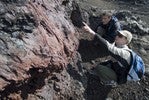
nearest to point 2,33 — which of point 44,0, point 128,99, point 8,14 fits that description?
point 8,14

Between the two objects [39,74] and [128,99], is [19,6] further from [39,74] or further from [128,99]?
[128,99]

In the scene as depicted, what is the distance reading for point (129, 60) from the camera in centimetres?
817

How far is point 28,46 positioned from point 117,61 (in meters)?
3.54

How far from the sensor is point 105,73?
889cm

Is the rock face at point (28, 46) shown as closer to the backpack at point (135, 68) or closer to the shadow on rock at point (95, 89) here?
the backpack at point (135, 68)

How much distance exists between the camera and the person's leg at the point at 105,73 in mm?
8805

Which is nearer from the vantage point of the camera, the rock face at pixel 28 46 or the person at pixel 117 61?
the rock face at pixel 28 46

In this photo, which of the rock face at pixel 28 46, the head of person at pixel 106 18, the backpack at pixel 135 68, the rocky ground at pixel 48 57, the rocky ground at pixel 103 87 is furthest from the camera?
the head of person at pixel 106 18

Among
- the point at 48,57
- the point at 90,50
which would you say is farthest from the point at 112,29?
the point at 48,57

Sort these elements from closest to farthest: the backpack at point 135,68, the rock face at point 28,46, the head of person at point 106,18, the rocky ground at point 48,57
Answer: the rock face at point 28,46, the rocky ground at point 48,57, the backpack at point 135,68, the head of person at point 106,18

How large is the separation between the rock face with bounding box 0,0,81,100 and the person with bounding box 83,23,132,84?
5.88 ft

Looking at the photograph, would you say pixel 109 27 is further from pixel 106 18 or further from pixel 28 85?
pixel 28 85

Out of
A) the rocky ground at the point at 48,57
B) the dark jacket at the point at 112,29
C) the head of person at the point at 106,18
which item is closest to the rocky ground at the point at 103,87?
the rocky ground at the point at 48,57

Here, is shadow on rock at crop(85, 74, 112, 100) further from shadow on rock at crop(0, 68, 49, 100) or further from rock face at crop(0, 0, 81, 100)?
shadow on rock at crop(0, 68, 49, 100)
